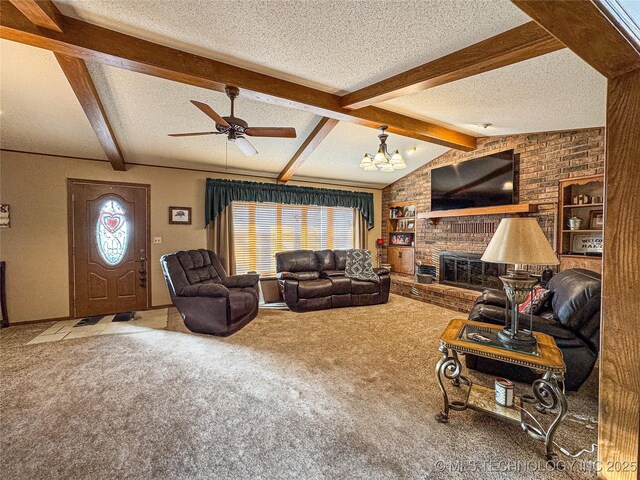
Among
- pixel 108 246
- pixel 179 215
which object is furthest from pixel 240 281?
pixel 108 246

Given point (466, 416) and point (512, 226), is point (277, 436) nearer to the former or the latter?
point (466, 416)

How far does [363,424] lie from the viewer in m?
1.84

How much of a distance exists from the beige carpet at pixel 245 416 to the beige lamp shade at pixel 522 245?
112 centimetres

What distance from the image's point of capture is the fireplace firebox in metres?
4.41

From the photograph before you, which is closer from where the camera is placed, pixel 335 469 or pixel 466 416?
pixel 335 469

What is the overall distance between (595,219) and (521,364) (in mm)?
3078

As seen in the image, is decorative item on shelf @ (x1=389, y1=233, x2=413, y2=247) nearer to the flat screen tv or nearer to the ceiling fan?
the flat screen tv

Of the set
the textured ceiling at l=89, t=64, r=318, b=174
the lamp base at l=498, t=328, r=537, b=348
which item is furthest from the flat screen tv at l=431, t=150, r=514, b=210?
the lamp base at l=498, t=328, r=537, b=348

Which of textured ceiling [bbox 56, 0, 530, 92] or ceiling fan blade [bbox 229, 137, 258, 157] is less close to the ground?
textured ceiling [bbox 56, 0, 530, 92]

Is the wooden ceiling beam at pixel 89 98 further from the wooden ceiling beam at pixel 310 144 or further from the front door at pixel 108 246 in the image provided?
the wooden ceiling beam at pixel 310 144

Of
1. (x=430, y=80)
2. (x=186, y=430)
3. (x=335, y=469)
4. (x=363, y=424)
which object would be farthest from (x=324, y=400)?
(x=430, y=80)

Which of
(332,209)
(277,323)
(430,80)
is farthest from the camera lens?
(332,209)

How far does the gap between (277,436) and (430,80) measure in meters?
2.87

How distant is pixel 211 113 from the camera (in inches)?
92.5
